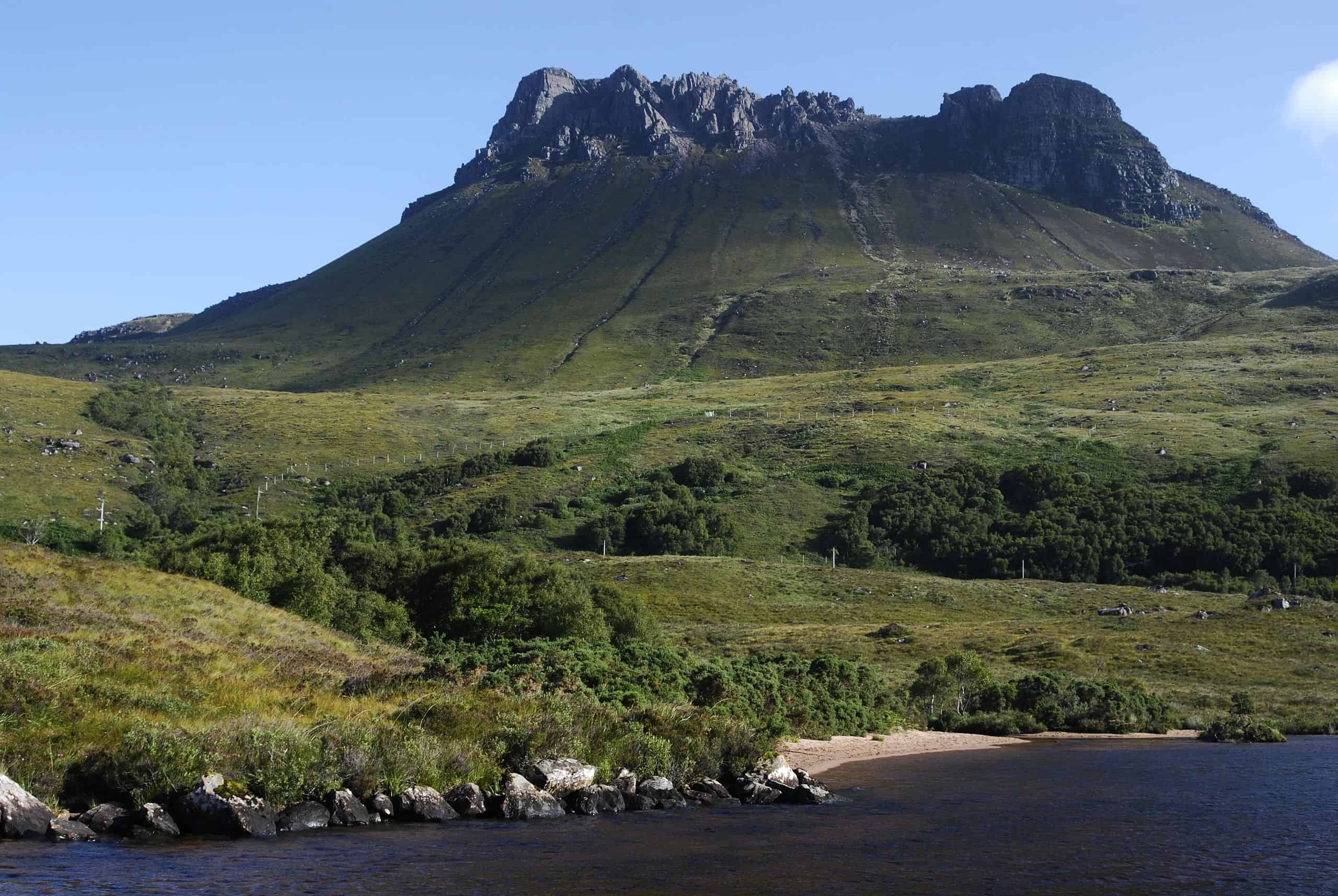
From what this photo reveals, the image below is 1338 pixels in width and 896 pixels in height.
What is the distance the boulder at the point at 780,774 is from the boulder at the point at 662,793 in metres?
3.26

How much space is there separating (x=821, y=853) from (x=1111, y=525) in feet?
368

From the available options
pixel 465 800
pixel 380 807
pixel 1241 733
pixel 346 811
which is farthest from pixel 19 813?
pixel 1241 733

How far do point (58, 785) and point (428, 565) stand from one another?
47.4 meters

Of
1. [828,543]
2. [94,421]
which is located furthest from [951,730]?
[94,421]

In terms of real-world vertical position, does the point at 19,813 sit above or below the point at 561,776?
above

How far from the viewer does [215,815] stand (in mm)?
24797

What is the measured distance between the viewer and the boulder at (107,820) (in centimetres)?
2388

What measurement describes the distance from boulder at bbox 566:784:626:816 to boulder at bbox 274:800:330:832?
6622 millimetres

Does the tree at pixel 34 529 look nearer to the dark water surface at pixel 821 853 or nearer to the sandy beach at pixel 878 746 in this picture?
the sandy beach at pixel 878 746

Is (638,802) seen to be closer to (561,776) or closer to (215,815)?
(561,776)

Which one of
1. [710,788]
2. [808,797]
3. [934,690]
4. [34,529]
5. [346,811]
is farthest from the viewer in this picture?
[34,529]

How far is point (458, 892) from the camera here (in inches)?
835

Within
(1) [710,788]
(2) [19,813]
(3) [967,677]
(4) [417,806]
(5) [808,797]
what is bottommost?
(3) [967,677]

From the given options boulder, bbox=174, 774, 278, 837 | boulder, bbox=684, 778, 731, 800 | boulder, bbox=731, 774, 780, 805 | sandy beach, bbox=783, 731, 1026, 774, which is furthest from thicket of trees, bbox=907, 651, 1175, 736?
boulder, bbox=174, 774, 278, 837
